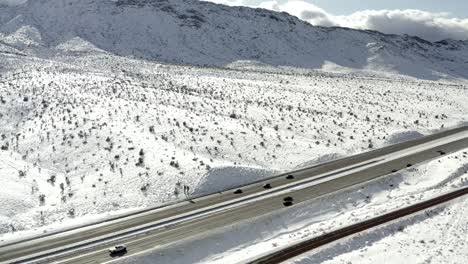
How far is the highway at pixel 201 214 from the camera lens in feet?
81.0

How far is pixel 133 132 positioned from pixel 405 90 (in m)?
71.7

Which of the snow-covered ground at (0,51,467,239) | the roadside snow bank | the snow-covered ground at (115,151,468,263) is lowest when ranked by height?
the snow-covered ground at (115,151,468,263)

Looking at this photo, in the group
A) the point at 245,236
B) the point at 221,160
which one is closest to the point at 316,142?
the point at 221,160

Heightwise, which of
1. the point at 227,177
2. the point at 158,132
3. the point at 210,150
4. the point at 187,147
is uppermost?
the point at 158,132

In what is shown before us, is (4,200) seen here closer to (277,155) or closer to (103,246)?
(103,246)

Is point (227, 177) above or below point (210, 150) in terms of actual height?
below

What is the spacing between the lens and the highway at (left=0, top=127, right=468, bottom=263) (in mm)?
24688

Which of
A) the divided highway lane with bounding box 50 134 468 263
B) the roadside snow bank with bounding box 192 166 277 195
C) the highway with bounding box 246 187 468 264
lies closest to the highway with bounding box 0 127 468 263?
the divided highway lane with bounding box 50 134 468 263

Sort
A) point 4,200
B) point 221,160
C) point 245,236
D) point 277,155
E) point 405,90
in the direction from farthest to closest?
point 405,90 < point 277,155 < point 221,160 < point 4,200 < point 245,236

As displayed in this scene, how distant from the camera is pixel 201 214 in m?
29.6

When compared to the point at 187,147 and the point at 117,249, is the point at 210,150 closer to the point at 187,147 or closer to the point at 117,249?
the point at 187,147

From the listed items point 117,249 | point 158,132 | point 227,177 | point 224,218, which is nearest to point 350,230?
point 224,218

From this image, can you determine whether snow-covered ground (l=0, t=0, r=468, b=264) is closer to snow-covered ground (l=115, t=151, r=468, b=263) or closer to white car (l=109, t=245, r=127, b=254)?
snow-covered ground (l=115, t=151, r=468, b=263)

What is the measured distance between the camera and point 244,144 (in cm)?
4566
